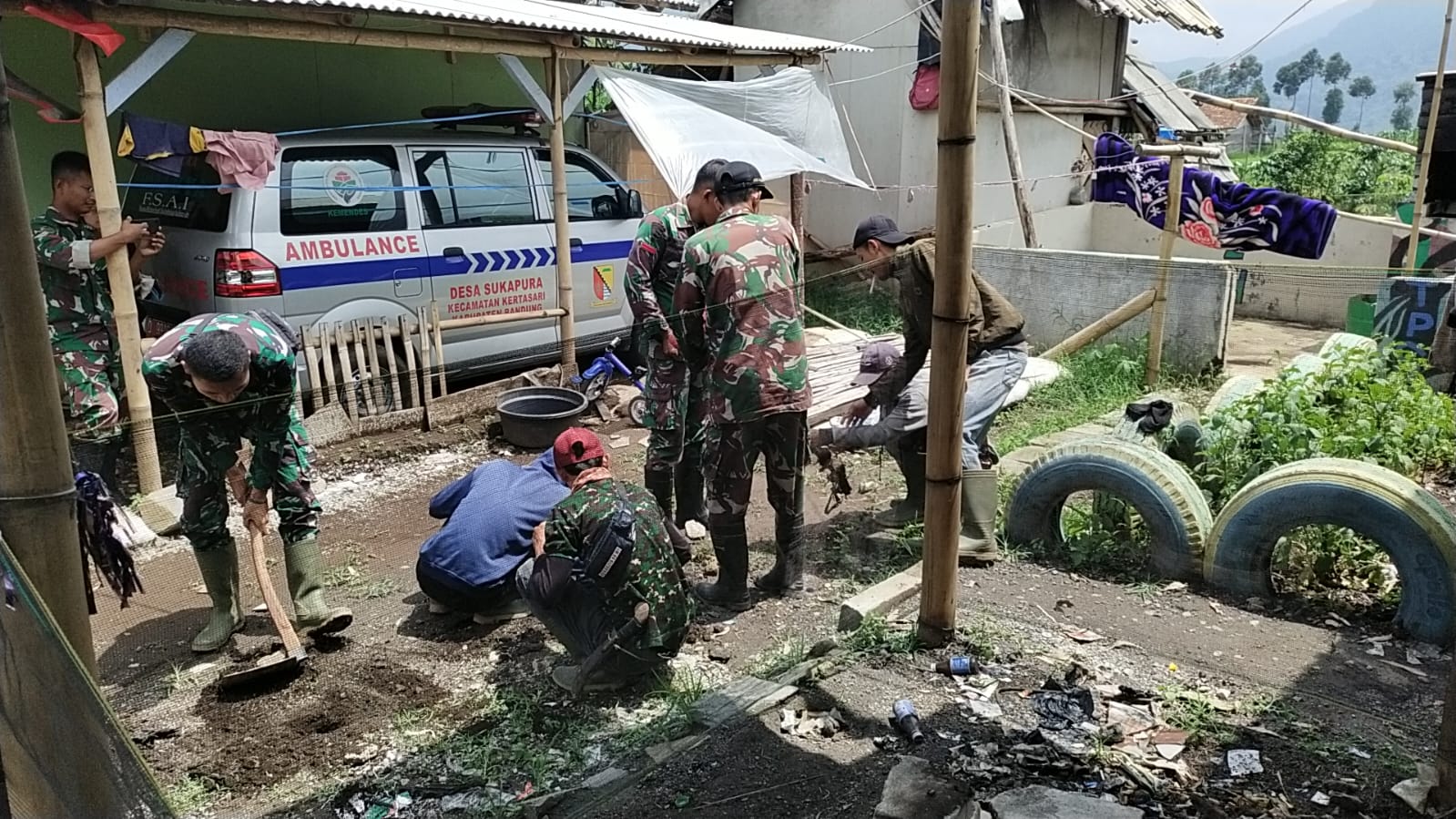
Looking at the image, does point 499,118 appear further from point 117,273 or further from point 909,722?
point 909,722

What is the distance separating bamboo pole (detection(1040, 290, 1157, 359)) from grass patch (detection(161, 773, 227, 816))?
6.58 m

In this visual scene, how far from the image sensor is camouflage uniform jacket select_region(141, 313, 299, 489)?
3664 mm

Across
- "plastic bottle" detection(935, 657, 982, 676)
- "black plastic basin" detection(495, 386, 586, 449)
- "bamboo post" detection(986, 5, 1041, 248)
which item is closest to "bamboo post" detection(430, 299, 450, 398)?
"black plastic basin" detection(495, 386, 586, 449)

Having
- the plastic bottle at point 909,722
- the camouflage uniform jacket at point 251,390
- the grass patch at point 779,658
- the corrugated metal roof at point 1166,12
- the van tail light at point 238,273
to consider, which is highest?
the corrugated metal roof at point 1166,12

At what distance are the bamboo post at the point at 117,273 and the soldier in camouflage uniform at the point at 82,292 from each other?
7 centimetres

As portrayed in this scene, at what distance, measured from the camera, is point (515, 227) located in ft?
23.6

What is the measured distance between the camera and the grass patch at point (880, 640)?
145 inches

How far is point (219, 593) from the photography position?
13.1 feet

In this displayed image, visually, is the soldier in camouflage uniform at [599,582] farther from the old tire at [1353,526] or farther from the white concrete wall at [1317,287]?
the white concrete wall at [1317,287]

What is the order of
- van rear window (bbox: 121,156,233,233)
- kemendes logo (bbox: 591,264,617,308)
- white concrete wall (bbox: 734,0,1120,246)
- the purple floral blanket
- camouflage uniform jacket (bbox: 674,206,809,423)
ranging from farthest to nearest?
white concrete wall (bbox: 734,0,1120,246) < the purple floral blanket < kemendes logo (bbox: 591,264,617,308) < van rear window (bbox: 121,156,233,233) < camouflage uniform jacket (bbox: 674,206,809,423)

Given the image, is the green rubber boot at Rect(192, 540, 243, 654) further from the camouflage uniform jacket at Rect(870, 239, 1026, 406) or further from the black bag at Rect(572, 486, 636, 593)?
the camouflage uniform jacket at Rect(870, 239, 1026, 406)

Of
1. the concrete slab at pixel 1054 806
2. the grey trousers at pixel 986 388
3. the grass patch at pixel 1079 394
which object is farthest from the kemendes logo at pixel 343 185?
the concrete slab at pixel 1054 806

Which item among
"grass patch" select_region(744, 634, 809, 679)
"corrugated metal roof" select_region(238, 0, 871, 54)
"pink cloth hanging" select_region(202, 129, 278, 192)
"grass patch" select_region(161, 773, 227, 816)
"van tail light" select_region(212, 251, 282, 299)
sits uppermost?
"corrugated metal roof" select_region(238, 0, 871, 54)

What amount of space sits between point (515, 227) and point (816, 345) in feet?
8.59
